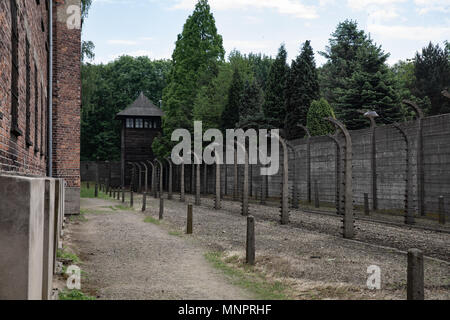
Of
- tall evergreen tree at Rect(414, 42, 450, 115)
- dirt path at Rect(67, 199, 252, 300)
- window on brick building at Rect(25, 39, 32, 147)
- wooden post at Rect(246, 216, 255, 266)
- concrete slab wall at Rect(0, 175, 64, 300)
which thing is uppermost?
→ tall evergreen tree at Rect(414, 42, 450, 115)

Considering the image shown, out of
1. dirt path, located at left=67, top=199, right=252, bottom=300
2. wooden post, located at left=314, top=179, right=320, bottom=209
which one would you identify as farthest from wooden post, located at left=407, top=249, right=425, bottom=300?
wooden post, located at left=314, top=179, right=320, bottom=209

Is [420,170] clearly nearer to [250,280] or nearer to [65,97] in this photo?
[250,280]

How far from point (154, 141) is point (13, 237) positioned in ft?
142

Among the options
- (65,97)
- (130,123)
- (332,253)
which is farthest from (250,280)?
(130,123)

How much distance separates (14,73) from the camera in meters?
7.57

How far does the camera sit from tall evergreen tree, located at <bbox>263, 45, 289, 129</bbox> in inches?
1347

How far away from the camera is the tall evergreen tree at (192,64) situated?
42.9 metres

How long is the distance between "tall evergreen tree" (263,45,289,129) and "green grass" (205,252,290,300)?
2587 cm

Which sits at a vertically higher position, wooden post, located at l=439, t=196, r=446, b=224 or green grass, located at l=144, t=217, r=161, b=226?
wooden post, located at l=439, t=196, r=446, b=224

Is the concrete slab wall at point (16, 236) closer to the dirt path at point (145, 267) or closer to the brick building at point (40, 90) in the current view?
the dirt path at point (145, 267)

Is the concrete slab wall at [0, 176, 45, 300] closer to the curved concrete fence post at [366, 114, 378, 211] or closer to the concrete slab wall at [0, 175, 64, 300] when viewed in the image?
the concrete slab wall at [0, 175, 64, 300]

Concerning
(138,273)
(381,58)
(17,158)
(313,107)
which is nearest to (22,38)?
(17,158)

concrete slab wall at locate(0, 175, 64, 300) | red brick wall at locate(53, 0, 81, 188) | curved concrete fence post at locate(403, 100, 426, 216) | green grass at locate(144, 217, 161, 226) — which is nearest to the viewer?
concrete slab wall at locate(0, 175, 64, 300)

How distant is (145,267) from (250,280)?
1.86m
